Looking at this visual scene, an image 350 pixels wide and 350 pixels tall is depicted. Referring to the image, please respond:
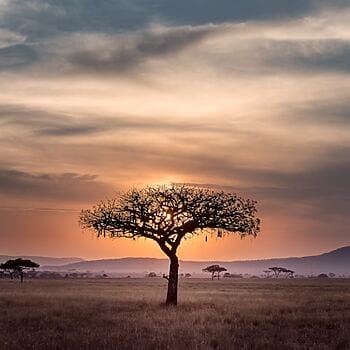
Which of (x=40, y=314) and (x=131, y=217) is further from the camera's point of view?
(x=131, y=217)

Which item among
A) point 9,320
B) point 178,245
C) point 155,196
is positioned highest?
point 155,196

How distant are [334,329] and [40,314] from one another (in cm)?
1504

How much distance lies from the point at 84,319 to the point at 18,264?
100623 mm

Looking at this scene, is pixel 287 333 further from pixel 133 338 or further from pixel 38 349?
pixel 38 349

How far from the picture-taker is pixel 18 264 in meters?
127

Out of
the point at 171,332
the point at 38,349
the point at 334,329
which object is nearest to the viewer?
the point at 38,349

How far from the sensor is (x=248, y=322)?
29906mm

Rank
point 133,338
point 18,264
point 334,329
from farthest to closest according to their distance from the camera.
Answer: point 18,264
point 334,329
point 133,338

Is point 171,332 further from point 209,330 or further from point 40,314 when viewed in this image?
point 40,314

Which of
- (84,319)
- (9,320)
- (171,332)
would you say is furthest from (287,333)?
(9,320)

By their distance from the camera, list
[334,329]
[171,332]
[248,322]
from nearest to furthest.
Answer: [171,332] < [334,329] < [248,322]

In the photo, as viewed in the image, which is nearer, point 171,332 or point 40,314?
point 171,332

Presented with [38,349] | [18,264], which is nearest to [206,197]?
[38,349]

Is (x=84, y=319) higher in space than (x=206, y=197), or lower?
lower
